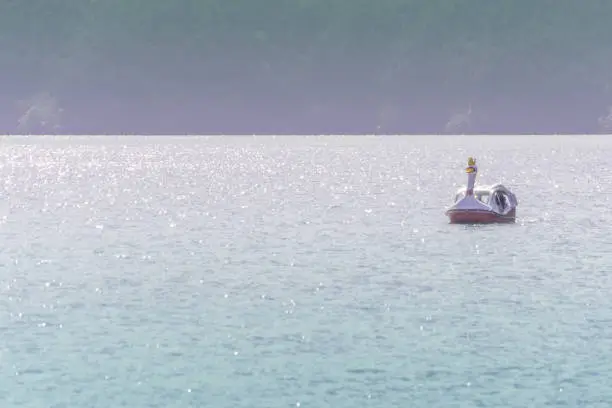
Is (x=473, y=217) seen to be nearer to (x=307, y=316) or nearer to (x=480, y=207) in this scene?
(x=480, y=207)

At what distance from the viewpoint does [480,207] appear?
12144 cm

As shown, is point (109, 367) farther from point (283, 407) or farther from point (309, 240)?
point (309, 240)

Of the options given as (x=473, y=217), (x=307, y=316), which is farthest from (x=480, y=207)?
(x=307, y=316)

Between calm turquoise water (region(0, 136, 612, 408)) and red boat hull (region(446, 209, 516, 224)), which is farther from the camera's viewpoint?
red boat hull (region(446, 209, 516, 224))

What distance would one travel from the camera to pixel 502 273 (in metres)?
84.1

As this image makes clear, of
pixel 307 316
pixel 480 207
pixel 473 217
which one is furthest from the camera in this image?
pixel 480 207

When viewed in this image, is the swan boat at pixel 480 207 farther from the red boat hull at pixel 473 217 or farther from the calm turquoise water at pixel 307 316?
the calm turquoise water at pixel 307 316

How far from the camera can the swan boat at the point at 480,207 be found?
396 feet

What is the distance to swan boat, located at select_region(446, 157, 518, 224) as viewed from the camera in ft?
396

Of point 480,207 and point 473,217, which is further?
point 480,207

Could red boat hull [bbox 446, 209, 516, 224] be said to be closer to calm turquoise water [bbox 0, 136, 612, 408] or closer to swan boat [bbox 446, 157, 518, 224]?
swan boat [bbox 446, 157, 518, 224]

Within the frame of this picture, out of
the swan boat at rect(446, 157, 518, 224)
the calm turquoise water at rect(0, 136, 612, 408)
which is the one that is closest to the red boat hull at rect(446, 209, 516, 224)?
the swan boat at rect(446, 157, 518, 224)

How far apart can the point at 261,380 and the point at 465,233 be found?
6414 centimetres

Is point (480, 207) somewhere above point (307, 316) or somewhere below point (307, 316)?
above
